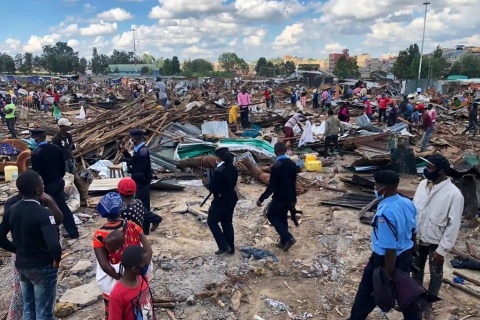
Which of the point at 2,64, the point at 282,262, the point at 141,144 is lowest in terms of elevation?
the point at 282,262

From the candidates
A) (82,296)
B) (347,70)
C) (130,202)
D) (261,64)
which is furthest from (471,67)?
(82,296)

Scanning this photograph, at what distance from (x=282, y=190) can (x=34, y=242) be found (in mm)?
3421

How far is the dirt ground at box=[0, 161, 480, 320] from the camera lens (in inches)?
178

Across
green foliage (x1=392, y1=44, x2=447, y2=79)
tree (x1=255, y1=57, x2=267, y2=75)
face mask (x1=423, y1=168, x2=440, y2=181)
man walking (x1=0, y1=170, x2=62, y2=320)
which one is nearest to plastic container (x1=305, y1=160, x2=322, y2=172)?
face mask (x1=423, y1=168, x2=440, y2=181)

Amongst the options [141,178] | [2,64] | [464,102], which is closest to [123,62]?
[2,64]

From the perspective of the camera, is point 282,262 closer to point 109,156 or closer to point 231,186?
point 231,186

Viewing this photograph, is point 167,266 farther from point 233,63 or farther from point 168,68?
point 233,63

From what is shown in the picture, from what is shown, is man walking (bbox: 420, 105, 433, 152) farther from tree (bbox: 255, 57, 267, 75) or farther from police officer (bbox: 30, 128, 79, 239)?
tree (bbox: 255, 57, 267, 75)

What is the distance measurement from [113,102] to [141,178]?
23.6 m

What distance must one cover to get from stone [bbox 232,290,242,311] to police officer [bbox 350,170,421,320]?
163 centimetres

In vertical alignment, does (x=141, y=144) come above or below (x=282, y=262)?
above

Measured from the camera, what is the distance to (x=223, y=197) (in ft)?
18.1

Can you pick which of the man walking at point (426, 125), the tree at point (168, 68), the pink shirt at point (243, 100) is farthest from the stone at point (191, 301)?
the tree at point (168, 68)

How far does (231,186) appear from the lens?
216 inches
